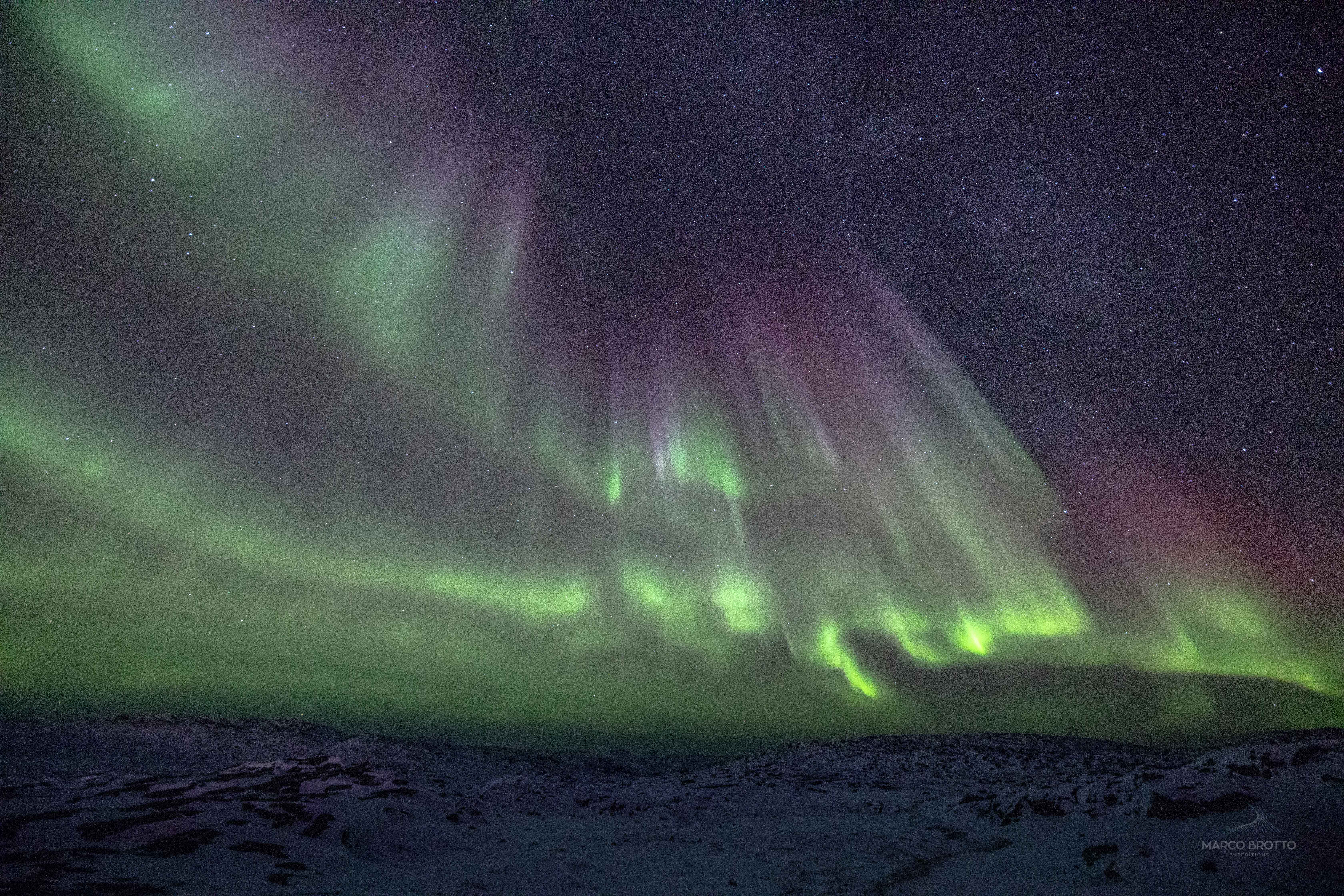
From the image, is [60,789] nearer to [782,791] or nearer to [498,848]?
Answer: [498,848]

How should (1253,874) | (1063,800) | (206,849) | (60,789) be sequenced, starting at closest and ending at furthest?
(1253,874) < (206,849) < (60,789) < (1063,800)

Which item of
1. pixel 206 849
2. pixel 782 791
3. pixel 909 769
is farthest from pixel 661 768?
pixel 206 849

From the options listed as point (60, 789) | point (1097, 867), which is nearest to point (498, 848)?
point (60, 789)

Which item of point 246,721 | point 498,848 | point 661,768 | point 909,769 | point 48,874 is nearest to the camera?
point 48,874

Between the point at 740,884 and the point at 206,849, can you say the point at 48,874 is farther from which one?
the point at 740,884

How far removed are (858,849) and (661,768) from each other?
7360 centimetres

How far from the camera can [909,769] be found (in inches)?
1652

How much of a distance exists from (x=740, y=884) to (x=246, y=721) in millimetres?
84837

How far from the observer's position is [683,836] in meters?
18.8

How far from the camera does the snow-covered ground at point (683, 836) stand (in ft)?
37.7

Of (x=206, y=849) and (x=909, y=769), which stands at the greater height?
(x=206, y=849)

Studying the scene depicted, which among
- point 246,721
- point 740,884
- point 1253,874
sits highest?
point 1253,874

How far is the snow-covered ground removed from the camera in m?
11.5

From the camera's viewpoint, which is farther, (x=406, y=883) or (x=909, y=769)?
(x=909, y=769)
